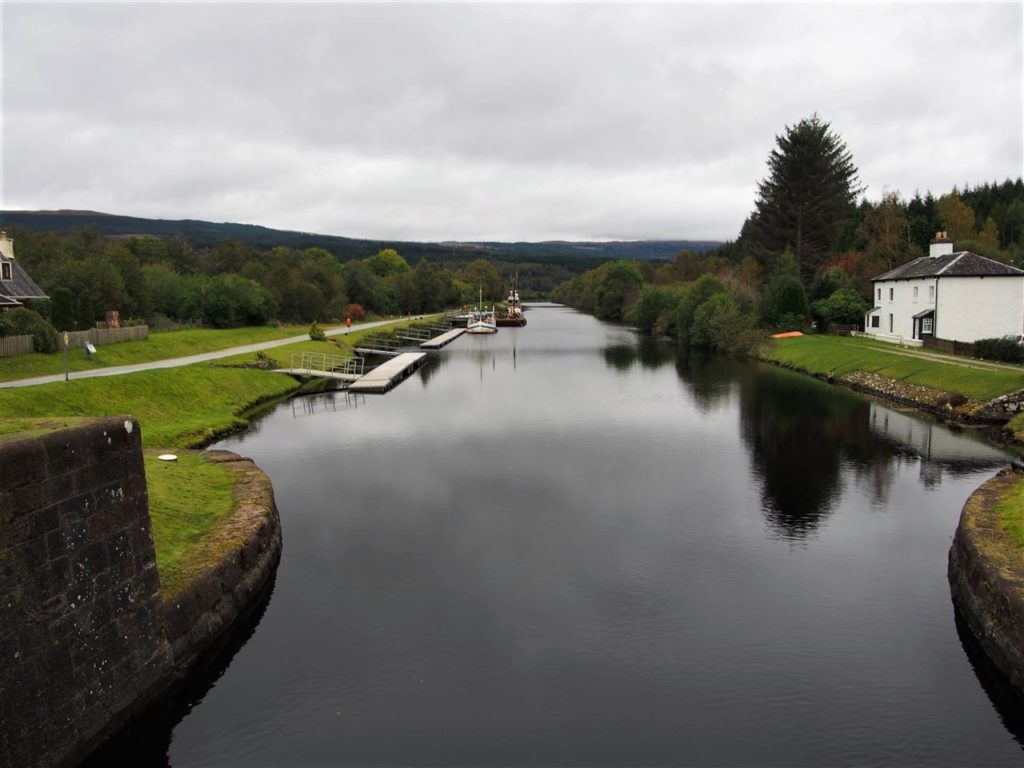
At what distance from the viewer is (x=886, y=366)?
37.0 meters

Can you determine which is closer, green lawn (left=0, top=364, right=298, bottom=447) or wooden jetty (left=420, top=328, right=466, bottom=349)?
green lawn (left=0, top=364, right=298, bottom=447)

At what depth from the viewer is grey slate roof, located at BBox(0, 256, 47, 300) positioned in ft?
119

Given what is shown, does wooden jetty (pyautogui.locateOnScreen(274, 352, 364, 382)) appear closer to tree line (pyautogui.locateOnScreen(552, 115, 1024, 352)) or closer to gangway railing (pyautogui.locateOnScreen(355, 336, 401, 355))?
gangway railing (pyautogui.locateOnScreen(355, 336, 401, 355))

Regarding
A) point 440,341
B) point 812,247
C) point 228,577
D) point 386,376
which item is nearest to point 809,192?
point 812,247

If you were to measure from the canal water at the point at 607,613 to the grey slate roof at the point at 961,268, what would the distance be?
1913 centimetres

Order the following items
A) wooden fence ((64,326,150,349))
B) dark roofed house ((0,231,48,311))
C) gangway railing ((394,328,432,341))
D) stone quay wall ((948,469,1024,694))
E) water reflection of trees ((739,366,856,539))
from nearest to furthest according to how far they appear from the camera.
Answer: stone quay wall ((948,469,1024,694)) → water reflection of trees ((739,366,856,539)) → wooden fence ((64,326,150,349)) → dark roofed house ((0,231,48,311)) → gangway railing ((394,328,432,341))

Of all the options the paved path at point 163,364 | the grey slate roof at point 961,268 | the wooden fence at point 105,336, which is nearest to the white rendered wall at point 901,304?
the grey slate roof at point 961,268

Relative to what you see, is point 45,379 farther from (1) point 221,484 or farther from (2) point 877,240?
(2) point 877,240

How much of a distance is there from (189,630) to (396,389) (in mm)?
27408

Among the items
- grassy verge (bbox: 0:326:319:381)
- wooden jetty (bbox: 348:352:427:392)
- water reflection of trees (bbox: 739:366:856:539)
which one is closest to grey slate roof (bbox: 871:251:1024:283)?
water reflection of trees (bbox: 739:366:856:539)

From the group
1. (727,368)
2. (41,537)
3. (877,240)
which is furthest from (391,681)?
(877,240)

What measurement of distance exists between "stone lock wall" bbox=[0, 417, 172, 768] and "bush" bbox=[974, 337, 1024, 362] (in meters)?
35.2

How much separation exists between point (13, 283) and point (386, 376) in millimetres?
18689

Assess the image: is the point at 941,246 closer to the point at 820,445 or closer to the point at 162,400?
the point at 820,445
